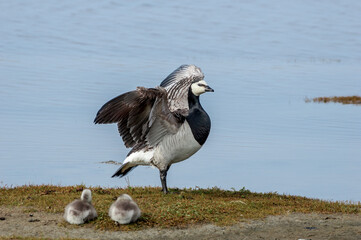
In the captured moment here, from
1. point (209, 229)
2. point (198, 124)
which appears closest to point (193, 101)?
point (198, 124)

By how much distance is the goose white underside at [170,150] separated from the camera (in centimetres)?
1505

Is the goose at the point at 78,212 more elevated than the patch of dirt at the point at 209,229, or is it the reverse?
the goose at the point at 78,212

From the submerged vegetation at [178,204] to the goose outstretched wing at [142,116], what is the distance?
1127mm

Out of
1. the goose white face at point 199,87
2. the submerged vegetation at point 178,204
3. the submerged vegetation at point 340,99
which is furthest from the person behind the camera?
the submerged vegetation at point 340,99

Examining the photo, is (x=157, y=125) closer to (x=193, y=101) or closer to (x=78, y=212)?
(x=193, y=101)

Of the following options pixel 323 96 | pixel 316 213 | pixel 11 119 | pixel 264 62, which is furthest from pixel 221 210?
pixel 264 62

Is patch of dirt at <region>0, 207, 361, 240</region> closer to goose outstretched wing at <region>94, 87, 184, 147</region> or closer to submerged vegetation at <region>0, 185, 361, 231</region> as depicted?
submerged vegetation at <region>0, 185, 361, 231</region>

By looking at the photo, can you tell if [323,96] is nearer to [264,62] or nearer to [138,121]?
[264,62]

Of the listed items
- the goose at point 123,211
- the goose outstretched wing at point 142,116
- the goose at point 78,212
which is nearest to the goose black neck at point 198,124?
the goose outstretched wing at point 142,116

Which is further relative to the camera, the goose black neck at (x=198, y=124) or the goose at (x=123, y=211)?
the goose black neck at (x=198, y=124)

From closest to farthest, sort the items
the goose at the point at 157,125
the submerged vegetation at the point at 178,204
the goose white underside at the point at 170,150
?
the submerged vegetation at the point at 178,204
the goose at the point at 157,125
the goose white underside at the point at 170,150

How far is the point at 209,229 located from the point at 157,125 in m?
3.29

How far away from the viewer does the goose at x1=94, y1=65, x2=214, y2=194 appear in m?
14.7

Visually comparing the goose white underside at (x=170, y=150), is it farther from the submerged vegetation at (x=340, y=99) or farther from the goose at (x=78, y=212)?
the submerged vegetation at (x=340, y=99)
